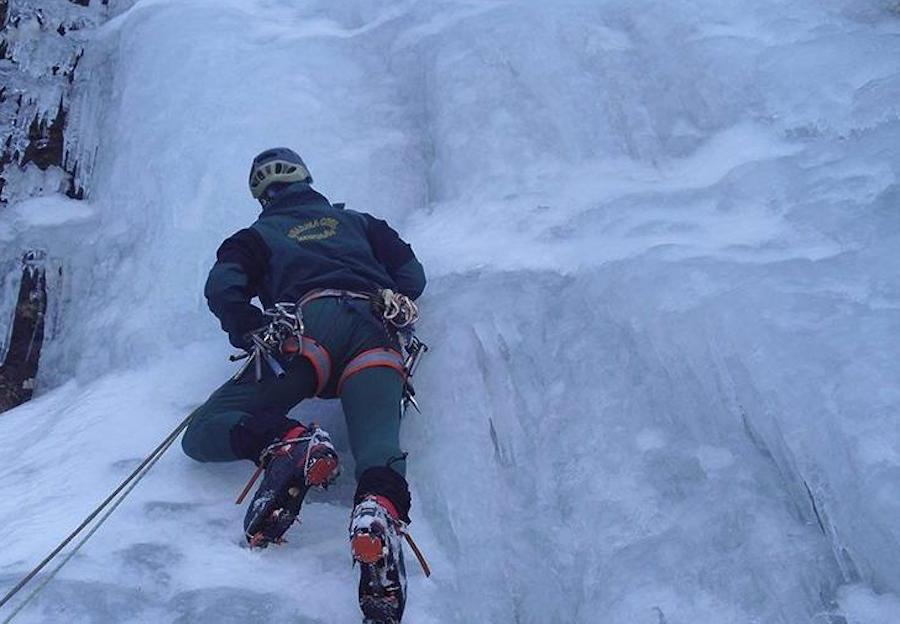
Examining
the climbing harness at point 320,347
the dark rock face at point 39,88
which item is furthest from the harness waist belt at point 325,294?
the dark rock face at point 39,88

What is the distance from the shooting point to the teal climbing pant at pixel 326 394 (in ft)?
8.96

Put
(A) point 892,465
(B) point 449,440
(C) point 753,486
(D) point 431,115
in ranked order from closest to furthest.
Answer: (A) point 892,465
(C) point 753,486
(B) point 449,440
(D) point 431,115

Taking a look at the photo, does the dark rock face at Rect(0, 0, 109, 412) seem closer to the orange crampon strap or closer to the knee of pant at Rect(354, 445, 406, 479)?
the orange crampon strap

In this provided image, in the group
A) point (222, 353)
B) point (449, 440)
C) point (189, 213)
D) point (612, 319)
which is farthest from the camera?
point (189, 213)

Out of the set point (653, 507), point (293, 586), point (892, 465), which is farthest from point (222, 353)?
point (892, 465)

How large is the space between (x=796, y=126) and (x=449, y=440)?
7.15ft

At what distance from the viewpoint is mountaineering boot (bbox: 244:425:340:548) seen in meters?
2.50

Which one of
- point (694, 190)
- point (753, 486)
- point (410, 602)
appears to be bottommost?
→ point (410, 602)

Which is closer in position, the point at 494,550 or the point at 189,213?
the point at 494,550

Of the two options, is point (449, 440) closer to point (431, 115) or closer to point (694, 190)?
point (694, 190)

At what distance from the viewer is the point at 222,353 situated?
3.85m

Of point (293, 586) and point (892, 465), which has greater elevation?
point (892, 465)

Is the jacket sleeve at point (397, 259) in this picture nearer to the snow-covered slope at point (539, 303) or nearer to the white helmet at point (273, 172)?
the snow-covered slope at point (539, 303)

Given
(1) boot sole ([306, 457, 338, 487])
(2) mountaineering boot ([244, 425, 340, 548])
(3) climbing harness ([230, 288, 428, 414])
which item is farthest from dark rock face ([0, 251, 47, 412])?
(1) boot sole ([306, 457, 338, 487])
